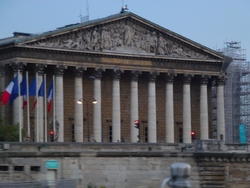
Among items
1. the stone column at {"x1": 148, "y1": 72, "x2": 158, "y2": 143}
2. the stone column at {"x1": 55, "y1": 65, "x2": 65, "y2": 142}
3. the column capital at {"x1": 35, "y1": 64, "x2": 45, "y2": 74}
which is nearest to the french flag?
the column capital at {"x1": 35, "y1": 64, "x2": 45, "y2": 74}

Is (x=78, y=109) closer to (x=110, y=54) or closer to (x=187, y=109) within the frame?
(x=110, y=54)

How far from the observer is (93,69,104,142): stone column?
8251 centimetres

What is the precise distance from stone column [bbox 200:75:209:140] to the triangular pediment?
2691 millimetres

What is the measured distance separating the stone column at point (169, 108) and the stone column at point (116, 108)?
20.9 ft

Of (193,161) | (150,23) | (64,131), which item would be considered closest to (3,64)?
(64,131)

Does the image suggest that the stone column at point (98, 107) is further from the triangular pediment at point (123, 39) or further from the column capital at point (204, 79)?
the column capital at point (204, 79)

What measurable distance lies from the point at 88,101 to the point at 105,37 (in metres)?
6.89

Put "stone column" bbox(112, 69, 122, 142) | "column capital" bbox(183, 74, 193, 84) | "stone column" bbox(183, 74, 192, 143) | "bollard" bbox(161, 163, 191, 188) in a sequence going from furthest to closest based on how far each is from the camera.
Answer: "column capital" bbox(183, 74, 193, 84) → "stone column" bbox(183, 74, 192, 143) → "stone column" bbox(112, 69, 122, 142) → "bollard" bbox(161, 163, 191, 188)

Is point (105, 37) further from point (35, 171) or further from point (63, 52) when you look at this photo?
point (35, 171)

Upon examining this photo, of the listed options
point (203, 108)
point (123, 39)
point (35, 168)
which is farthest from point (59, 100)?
point (35, 168)

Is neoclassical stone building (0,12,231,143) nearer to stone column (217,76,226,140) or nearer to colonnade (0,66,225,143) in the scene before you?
colonnade (0,66,225,143)

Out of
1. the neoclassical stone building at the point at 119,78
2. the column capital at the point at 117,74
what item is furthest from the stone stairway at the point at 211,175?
the column capital at the point at 117,74

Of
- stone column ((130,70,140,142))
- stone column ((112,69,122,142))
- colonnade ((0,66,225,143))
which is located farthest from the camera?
stone column ((130,70,140,142))

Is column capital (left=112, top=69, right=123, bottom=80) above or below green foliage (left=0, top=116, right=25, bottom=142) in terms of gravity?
above
